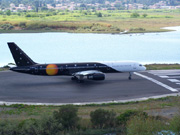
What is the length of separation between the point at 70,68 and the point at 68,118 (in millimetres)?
21744

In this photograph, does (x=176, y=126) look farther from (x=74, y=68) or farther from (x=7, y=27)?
(x=7, y=27)

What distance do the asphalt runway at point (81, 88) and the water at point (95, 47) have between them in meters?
32.0

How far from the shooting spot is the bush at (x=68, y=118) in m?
30.9

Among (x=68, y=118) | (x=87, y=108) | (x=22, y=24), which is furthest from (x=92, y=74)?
(x=22, y=24)

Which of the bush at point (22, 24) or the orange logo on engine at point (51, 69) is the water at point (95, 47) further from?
the orange logo on engine at point (51, 69)

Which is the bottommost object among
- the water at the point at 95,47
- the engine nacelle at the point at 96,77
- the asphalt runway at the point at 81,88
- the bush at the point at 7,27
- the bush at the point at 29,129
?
the water at the point at 95,47

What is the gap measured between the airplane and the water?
1342 inches

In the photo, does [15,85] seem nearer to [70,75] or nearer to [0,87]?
[0,87]

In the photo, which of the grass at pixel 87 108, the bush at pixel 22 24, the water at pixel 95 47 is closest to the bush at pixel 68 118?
the grass at pixel 87 108

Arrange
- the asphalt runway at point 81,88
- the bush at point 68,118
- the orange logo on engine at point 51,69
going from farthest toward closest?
the orange logo on engine at point 51,69 < the asphalt runway at point 81,88 < the bush at point 68,118

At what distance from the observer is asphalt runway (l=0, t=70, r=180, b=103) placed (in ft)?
145

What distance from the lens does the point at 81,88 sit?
4912 cm

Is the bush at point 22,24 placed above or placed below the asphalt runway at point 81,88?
above

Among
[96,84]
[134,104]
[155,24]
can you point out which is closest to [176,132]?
[134,104]
